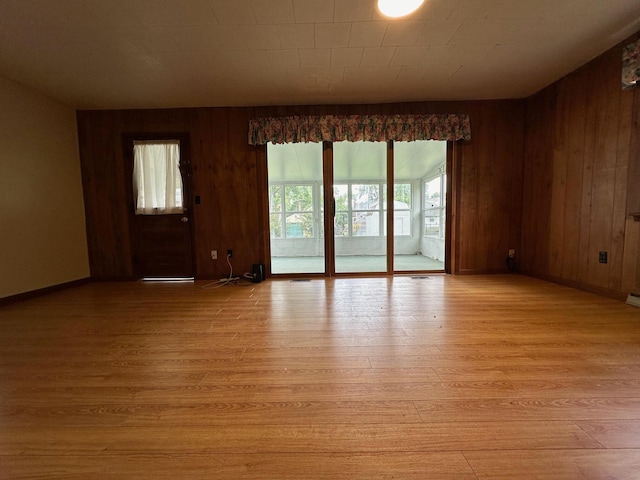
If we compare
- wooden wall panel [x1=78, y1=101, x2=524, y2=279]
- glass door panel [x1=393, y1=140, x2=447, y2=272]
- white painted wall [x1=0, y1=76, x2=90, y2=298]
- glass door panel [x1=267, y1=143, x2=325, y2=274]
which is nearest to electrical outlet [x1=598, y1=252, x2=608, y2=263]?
wooden wall panel [x1=78, y1=101, x2=524, y2=279]

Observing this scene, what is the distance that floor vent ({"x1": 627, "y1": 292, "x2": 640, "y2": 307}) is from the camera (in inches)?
88.4

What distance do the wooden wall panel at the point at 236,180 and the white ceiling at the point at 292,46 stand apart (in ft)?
0.94

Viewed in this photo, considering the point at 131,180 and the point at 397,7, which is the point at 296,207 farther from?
the point at 397,7

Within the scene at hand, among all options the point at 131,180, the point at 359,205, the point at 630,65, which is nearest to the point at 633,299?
the point at 630,65

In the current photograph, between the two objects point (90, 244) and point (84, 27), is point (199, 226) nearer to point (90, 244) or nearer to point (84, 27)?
point (90, 244)

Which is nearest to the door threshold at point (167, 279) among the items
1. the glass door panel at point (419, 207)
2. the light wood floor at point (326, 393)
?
the light wood floor at point (326, 393)

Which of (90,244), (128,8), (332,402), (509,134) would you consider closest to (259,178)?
(128,8)

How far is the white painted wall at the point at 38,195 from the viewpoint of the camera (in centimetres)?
271

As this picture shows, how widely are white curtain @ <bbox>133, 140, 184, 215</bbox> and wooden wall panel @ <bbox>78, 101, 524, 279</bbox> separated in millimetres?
181

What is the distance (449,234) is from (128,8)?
3.93m

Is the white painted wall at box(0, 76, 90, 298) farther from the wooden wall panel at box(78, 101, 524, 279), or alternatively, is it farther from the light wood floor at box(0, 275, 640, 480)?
the light wood floor at box(0, 275, 640, 480)

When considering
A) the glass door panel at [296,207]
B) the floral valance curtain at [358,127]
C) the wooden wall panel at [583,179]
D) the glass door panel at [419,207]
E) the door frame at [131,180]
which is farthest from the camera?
the glass door panel at [419,207]

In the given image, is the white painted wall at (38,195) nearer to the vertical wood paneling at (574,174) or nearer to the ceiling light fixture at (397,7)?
the ceiling light fixture at (397,7)

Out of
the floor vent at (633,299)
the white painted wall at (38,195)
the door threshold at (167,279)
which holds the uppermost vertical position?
the white painted wall at (38,195)
